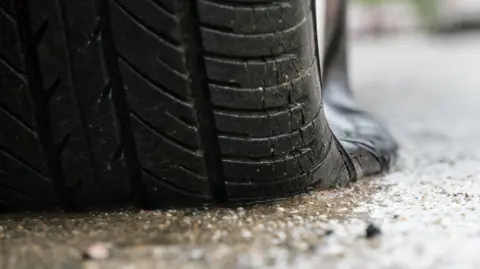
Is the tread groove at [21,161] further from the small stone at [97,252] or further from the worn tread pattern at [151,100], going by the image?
the small stone at [97,252]

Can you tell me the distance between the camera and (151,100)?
0.62 meters

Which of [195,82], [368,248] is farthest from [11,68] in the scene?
[368,248]

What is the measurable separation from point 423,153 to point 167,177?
0.64m

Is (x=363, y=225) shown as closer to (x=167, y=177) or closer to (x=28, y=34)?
(x=167, y=177)

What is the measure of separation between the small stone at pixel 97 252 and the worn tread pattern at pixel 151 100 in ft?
0.36

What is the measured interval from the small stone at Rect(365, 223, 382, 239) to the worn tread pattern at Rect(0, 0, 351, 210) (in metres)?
0.13

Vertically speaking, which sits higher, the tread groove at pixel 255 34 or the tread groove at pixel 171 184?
the tread groove at pixel 255 34

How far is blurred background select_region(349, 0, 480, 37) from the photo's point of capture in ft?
19.0

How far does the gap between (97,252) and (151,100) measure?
161 mm

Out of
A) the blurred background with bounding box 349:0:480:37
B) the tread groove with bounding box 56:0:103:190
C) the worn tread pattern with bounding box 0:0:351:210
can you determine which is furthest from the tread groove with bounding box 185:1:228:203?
the blurred background with bounding box 349:0:480:37

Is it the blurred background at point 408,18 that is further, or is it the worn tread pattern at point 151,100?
the blurred background at point 408,18

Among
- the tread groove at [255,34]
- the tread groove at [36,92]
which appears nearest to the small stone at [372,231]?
the tread groove at [255,34]

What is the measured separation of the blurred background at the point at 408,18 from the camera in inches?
229

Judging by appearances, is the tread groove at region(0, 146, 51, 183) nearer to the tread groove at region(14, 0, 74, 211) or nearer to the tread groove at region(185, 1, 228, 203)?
the tread groove at region(14, 0, 74, 211)
